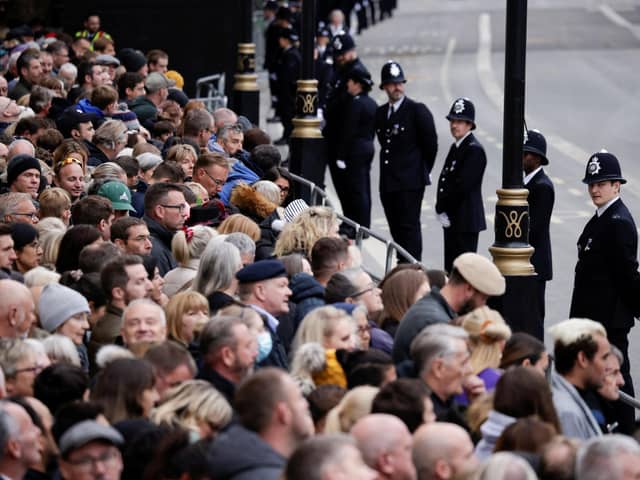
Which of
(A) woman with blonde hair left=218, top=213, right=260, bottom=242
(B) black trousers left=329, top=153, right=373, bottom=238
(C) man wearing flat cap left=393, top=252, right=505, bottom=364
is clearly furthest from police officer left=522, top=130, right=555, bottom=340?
(B) black trousers left=329, top=153, right=373, bottom=238

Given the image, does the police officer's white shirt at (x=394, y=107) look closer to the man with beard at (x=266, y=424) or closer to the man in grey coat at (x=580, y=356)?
the man in grey coat at (x=580, y=356)

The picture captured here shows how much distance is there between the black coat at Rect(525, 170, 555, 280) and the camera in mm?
13930

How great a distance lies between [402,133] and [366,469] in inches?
445

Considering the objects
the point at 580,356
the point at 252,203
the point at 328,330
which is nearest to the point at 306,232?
the point at 252,203

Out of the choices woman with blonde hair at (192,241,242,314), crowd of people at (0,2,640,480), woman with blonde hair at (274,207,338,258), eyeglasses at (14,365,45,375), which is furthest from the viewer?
woman with blonde hair at (274,207,338,258)

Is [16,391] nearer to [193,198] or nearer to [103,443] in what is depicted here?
[103,443]

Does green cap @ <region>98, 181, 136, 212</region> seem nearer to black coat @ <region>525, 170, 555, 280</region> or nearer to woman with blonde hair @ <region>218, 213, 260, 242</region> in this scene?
woman with blonde hair @ <region>218, 213, 260, 242</region>

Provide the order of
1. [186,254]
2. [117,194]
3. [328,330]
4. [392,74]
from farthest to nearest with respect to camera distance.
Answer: [392,74]
[117,194]
[186,254]
[328,330]

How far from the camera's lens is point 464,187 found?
15.7 metres

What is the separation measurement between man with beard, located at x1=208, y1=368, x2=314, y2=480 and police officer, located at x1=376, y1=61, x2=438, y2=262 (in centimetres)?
→ 1041

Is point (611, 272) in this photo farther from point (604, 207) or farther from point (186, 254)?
point (186, 254)

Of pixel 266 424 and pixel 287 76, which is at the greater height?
pixel 266 424

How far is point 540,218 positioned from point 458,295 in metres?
4.05

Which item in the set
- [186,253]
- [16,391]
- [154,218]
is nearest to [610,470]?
[16,391]
